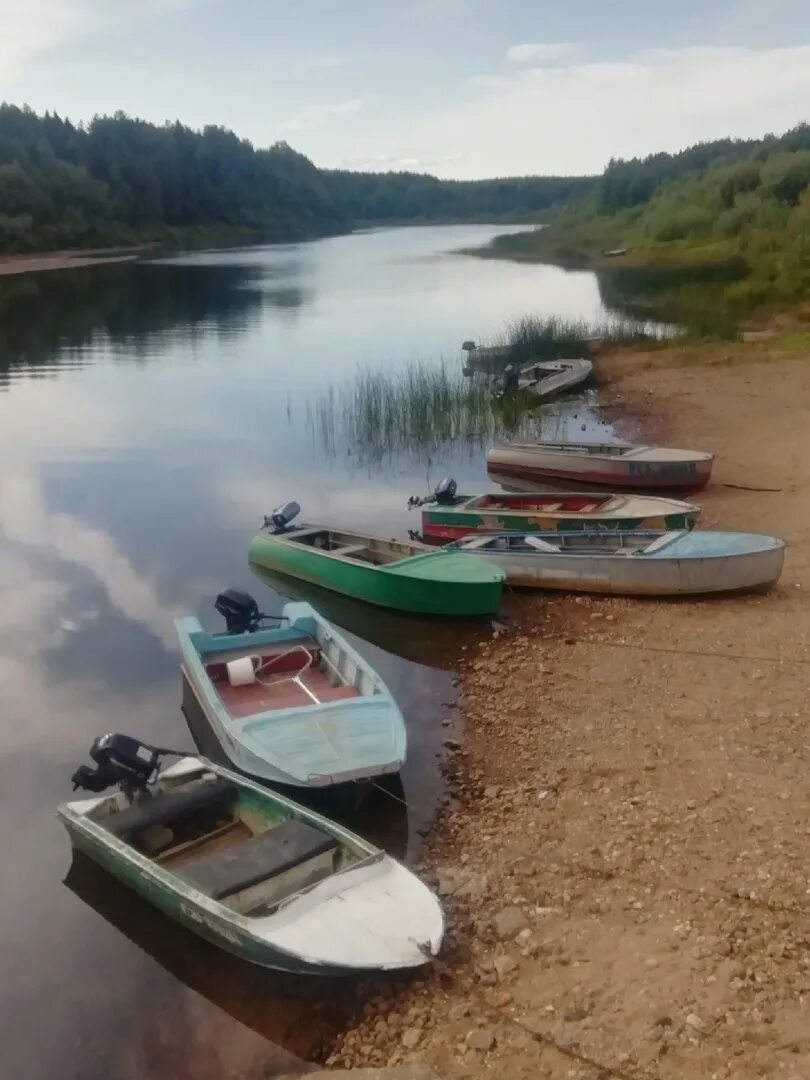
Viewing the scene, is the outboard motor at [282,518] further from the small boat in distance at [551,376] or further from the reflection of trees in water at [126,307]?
the reflection of trees in water at [126,307]

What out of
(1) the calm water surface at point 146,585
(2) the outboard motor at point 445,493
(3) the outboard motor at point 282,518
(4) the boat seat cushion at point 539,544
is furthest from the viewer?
(2) the outboard motor at point 445,493

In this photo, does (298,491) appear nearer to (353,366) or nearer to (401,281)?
(353,366)

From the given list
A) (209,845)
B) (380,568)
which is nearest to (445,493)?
(380,568)

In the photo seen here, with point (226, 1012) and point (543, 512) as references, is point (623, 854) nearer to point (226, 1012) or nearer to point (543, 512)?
point (226, 1012)

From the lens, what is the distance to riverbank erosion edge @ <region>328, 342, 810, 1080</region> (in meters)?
5.40

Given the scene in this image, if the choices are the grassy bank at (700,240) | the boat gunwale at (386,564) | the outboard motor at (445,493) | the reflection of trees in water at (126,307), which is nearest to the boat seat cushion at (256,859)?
the boat gunwale at (386,564)

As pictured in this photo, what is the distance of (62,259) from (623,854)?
7886cm

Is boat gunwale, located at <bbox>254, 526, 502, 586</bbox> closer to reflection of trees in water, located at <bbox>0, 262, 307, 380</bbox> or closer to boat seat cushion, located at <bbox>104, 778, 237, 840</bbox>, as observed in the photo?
boat seat cushion, located at <bbox>104, 778, 237, 840</bbox>

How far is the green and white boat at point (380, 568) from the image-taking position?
1188cm

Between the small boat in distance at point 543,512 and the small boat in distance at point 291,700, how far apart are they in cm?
404

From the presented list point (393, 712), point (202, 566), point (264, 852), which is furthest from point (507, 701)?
point (202, 566)

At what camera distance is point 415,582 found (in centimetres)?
1203

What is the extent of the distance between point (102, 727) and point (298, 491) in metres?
9.44

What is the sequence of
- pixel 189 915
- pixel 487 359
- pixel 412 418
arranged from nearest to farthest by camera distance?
1. pixel 189 915
2. pixel 412 418
3. pixel 487 359
